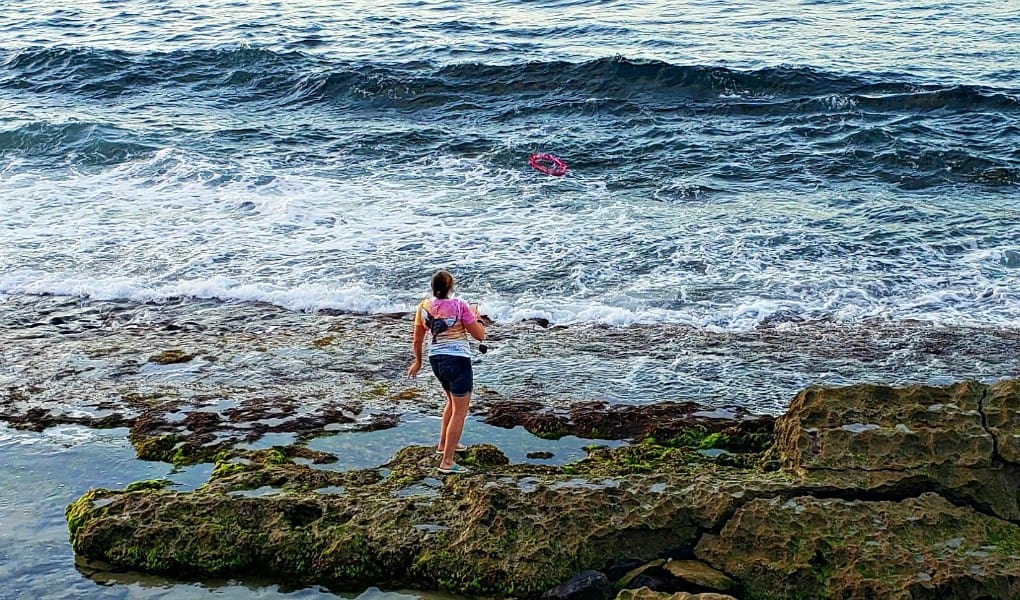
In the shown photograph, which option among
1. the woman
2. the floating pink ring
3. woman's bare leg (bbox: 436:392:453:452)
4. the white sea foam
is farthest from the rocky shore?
the floating pink ring

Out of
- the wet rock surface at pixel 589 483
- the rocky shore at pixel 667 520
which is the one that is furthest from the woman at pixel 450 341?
the rocky shore at pixel 667 520

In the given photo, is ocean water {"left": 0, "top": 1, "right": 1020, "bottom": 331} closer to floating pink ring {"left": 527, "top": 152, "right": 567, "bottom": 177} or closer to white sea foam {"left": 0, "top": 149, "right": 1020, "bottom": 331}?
white sea foam {"left": 0, "top": 149, "right": 1020, "bottom": 331}

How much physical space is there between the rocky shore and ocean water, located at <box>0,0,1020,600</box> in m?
0.29

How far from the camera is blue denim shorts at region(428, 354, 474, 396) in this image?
24.6 feet

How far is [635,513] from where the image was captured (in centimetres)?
604

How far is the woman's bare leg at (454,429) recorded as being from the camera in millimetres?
7172

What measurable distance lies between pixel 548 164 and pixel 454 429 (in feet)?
37.8

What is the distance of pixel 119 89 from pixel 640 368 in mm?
19347

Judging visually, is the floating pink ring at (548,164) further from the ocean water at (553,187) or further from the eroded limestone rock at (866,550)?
the eroded limestone rock at (866,550)

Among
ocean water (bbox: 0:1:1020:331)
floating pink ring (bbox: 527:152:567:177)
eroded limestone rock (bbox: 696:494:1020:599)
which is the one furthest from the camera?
floating pink ring (bbox: 527:152:567:177)

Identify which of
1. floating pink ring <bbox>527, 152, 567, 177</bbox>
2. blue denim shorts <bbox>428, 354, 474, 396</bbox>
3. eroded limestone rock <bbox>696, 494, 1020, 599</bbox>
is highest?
blue denim shorts <bbox>428, 354, 474, 396</bbox>

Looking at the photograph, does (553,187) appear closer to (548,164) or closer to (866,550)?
(548,164)

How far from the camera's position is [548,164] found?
59.9 feet

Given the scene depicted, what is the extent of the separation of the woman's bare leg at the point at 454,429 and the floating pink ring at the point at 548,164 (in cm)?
1061
